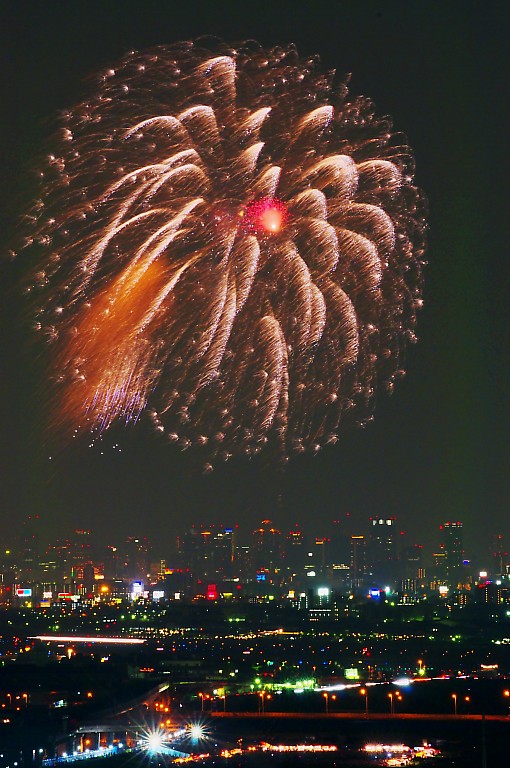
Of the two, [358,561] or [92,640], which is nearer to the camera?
[92,640]

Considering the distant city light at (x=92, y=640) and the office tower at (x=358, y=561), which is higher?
the office tower at (x=358, y=561)

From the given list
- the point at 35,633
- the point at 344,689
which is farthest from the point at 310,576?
the point at 344,689

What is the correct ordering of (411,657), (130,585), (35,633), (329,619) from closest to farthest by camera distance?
(411,657)
(35,633)
(329,619)
(130,585)

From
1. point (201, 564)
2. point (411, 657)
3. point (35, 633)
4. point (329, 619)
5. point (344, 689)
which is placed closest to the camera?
point (344, 689)

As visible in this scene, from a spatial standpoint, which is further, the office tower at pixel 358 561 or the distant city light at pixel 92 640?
the office tower at pixel 358 561

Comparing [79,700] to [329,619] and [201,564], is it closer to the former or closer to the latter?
[329,619]

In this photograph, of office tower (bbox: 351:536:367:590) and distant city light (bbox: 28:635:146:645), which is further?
office tower (bbox: 351:536:367:590)

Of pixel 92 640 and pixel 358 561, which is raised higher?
pixel 358 561

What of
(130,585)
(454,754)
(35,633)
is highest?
(130,585)

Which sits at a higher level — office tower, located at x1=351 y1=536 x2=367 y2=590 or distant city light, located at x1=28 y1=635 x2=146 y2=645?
office tower, located at x1=351 y1=536 x2=367 y2=590

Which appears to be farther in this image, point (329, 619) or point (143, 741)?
point (329, 619)

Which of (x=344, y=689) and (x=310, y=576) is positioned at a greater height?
(x=310, y=576)
